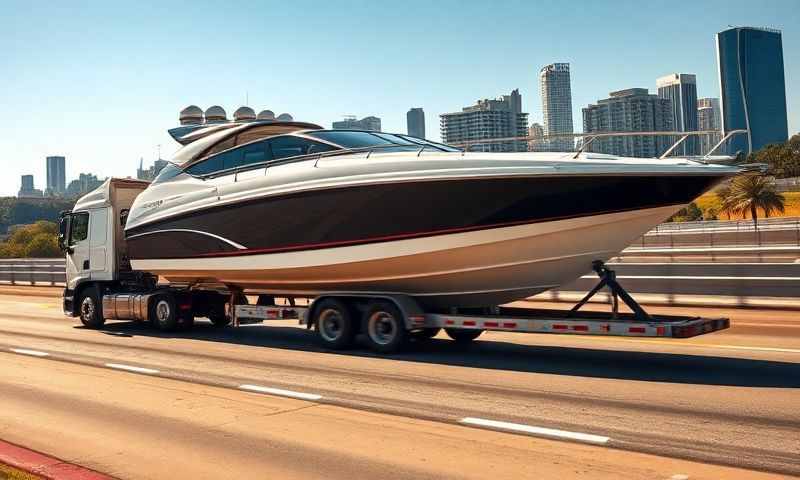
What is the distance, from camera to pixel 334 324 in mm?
11859

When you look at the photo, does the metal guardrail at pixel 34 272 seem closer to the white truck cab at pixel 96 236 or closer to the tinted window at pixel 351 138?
the white truck cab at pixel 96 236

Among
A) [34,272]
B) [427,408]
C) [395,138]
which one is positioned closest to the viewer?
[427,408]

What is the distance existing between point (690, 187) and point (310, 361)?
18.8ft

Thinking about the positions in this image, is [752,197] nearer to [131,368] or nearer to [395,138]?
[395,138]

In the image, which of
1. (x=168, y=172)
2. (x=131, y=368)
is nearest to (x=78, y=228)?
(x=168, y=172)

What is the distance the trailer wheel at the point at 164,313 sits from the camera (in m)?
15.1

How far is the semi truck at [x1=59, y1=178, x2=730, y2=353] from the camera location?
9.39 meters

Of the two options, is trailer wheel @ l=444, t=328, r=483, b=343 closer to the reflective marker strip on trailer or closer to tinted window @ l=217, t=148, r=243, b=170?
the reflective marker strip on trailer

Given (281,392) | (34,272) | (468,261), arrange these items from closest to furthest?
(281,392) < (468,261) < (34,272)

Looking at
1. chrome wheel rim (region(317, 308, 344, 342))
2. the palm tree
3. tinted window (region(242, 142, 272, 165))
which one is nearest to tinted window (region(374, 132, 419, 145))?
tinted window (region(242, 142, 272, 165))

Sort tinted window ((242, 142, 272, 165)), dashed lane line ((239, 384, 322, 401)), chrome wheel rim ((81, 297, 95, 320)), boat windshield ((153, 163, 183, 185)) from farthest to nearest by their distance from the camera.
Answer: chrome wheel rim ((81, 297, 95, 320))
boat windshield ((153, 163, 183, 185))
tinted window ((242, 142, 272, 165))
dashed lane line ((239, 384, 322, 401))

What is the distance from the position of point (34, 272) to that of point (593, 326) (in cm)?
3284

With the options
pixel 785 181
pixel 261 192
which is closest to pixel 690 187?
pixel 261 192

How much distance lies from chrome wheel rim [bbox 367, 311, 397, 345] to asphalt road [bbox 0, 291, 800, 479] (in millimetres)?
334
